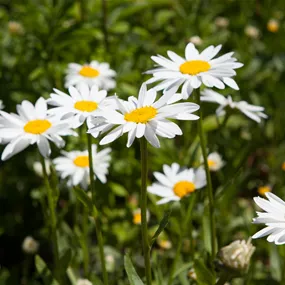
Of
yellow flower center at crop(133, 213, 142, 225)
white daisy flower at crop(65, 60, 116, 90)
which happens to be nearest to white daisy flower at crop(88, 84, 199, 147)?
yellow flower center at crop(133, 213, 142, 225)

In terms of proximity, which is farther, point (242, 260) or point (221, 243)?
point (221, 243)

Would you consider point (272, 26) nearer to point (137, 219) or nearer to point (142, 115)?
point (137, 219)

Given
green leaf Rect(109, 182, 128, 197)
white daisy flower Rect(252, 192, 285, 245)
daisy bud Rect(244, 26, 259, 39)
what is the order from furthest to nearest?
daisy bud Rect(244, 26, 259, 39), green leaf Rect(109, 182, 128, 197), white daisy flower Rect(252, 192, 285, 245)

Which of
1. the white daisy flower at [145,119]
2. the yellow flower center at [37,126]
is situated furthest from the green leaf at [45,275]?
the white daisy flower at [145,119]

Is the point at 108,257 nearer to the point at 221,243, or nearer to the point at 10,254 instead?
the point at 221,243

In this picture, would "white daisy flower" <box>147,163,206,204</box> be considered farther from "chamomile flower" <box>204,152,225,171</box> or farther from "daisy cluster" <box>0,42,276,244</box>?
"chamomile flower" <box>204,152,225,171</box>

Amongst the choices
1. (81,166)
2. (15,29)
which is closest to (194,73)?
(81,166)

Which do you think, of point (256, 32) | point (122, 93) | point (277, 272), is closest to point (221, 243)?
point (277, 272)
